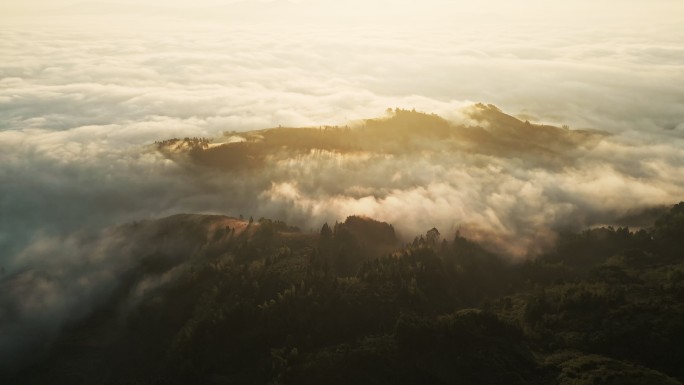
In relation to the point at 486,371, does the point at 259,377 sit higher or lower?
lower

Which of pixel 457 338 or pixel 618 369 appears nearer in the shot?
pixel 618 369

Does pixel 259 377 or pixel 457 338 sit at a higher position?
pixel 457 338

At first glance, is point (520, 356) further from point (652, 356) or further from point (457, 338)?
point (652, 356)

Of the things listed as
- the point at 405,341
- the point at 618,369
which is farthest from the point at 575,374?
the point at 405,341

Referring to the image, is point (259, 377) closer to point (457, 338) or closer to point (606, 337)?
point (457, 338)

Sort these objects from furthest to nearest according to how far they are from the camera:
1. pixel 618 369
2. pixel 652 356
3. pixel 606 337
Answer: pixel 606 337, pixel 652 356, pixel 618 369

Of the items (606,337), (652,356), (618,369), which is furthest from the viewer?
(606,337)

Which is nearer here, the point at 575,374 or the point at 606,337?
the point at 575,374

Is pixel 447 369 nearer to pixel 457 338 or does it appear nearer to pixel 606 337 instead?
pixel 457 338

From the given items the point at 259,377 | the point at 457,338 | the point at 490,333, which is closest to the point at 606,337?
the point at 490,333
